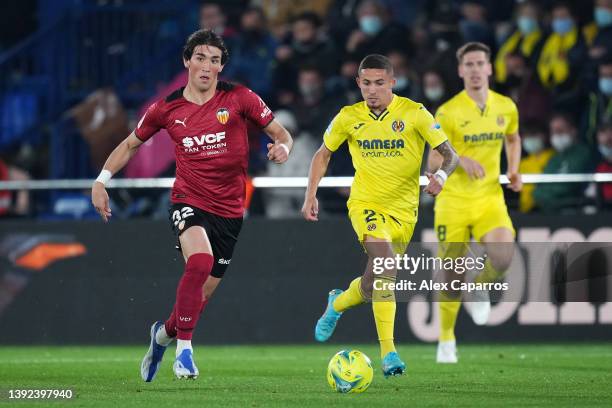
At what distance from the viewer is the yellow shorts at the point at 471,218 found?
40.9 ft

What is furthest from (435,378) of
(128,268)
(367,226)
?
(128,268)

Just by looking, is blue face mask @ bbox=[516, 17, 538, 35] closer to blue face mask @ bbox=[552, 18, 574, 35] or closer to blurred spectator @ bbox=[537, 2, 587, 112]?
blurred spectator @ bbox=[537, 2, 587, 112]

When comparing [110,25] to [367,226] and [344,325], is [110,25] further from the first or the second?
[367,226]

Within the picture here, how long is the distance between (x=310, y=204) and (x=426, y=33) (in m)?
7.34

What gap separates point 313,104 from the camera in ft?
54.4

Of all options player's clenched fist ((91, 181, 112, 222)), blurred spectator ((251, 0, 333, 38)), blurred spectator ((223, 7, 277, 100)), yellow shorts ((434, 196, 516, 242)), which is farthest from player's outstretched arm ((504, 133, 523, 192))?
blurred spectator ((251, 0, 333, 38))

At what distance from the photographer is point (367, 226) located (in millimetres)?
10750

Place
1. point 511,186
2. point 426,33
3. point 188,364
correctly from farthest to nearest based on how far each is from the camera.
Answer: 1. point 426,33
2. point 511,186
3. point 188,364

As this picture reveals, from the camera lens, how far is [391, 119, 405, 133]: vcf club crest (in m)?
10.7

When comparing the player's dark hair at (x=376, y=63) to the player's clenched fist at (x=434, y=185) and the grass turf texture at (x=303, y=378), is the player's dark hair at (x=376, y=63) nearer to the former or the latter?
the player's clenched fist at (x=434, y=185)

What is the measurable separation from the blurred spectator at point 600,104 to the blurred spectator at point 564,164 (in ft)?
0.63

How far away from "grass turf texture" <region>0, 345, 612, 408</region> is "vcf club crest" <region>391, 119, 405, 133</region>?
1.88 m

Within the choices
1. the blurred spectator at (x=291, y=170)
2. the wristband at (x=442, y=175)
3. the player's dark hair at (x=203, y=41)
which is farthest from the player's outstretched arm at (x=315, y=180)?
the blurred spectator at (x=291, y=170)

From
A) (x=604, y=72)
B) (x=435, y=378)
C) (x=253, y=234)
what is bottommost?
(x=435, y=378)
